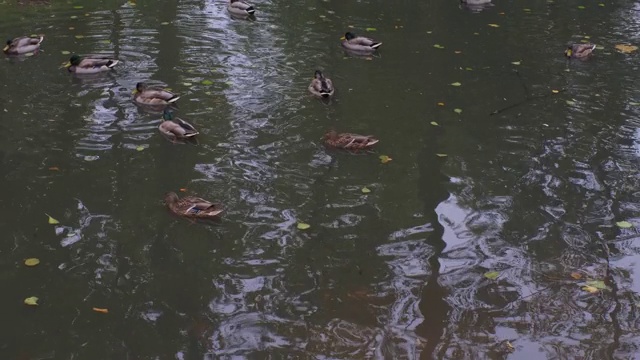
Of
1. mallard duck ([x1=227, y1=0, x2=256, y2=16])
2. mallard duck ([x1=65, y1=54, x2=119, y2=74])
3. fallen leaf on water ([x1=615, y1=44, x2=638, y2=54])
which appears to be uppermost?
mallard duck ([x1=65, y1=54, x2=119, y2=74])

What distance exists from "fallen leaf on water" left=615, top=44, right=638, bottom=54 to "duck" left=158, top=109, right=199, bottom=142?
856cm

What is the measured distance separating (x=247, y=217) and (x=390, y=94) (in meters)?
4.28

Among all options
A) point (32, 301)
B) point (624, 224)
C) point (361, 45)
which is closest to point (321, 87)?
point (361, 45)

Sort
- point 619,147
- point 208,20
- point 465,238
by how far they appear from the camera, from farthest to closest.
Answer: point 208,20
point 619,147
point 465,238

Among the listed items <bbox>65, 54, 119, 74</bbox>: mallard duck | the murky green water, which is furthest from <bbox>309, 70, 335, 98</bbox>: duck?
<bbox>65, 54, 119, 74</bbox>: mallard duck

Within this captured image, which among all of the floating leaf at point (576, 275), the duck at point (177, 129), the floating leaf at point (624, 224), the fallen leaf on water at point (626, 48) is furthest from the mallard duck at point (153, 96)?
the fallen leaf on water at point (626, 48)

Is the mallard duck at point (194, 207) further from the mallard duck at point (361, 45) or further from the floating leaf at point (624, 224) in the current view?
the mallard duck at point (361, 45)

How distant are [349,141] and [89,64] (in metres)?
4.61

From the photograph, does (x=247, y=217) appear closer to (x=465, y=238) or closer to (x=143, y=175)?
(x=143, y=175)

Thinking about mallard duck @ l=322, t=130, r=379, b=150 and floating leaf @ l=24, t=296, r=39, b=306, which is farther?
mallard duck @ l=322, t=130, r=379, b=150

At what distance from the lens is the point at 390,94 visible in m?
11.0

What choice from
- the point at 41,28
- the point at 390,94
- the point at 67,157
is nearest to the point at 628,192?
the point at 390,94

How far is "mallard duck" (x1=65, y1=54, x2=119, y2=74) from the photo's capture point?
1114 cm

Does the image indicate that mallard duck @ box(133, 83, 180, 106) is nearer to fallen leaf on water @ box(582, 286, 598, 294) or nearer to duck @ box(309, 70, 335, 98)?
duck @ box(309, 70, 335, 98)
